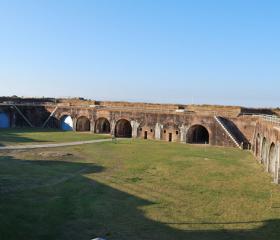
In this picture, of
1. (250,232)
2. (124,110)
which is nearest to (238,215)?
(250,232)

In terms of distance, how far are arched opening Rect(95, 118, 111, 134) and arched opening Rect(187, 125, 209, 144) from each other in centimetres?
1215

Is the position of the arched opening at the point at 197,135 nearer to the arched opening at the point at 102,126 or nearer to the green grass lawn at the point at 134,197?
the green grass lawn at the point at 134,197

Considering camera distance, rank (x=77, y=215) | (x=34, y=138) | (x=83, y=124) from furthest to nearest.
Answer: (x=83, y=124), (x=34, y=138), (x=77, y=215)

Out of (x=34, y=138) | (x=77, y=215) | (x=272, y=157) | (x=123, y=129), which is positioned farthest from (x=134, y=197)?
(x=123, y=129)

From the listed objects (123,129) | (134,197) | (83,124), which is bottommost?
(134,197)

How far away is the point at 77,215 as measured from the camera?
15773 mm

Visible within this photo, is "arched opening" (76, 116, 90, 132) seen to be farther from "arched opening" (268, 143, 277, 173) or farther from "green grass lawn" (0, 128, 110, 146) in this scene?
"arched opening" (268, 143, 277, 173)

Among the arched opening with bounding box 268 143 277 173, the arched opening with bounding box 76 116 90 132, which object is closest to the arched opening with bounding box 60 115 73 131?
the arched opening with bounding box 76 116 90 132

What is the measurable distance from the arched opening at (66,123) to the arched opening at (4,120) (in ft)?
22.3

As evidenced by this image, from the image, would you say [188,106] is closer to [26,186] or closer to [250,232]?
[26,186]

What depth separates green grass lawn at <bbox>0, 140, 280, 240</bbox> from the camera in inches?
565

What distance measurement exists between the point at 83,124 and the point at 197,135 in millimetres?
15398

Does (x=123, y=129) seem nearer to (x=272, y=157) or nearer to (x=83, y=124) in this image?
(x=83, y=124)

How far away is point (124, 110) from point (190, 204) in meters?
27.9
